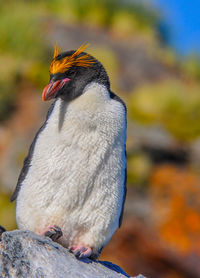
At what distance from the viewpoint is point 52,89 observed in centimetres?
393

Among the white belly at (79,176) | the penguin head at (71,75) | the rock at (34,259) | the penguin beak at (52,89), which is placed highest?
the penguin head at (71,75)

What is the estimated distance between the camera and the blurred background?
10391 mm

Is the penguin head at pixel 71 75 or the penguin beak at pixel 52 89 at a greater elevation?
the penguin head at pixel 71 75

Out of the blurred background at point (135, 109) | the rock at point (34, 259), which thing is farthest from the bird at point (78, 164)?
the blurred background at point (135, 109)

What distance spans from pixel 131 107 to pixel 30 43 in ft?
13.5

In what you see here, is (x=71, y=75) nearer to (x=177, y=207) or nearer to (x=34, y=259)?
(x=34, y=259)

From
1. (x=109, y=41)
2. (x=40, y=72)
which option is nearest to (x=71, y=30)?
(x=109, y=41)

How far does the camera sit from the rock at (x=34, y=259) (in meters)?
3.58

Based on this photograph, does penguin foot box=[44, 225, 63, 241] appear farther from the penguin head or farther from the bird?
the penguin head

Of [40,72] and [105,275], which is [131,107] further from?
[105,275]

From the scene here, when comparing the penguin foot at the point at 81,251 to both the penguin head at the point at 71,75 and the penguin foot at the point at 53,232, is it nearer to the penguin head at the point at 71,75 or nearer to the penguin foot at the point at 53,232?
the penguin foot at the point at 53,232

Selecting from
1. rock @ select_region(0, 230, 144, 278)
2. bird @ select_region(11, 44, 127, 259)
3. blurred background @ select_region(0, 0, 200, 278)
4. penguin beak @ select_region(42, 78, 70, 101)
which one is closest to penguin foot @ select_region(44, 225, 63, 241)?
bird @ select_region(11, 44, 127, 259)

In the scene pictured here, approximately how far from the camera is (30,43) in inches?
629

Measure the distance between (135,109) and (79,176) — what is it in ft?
32.3
